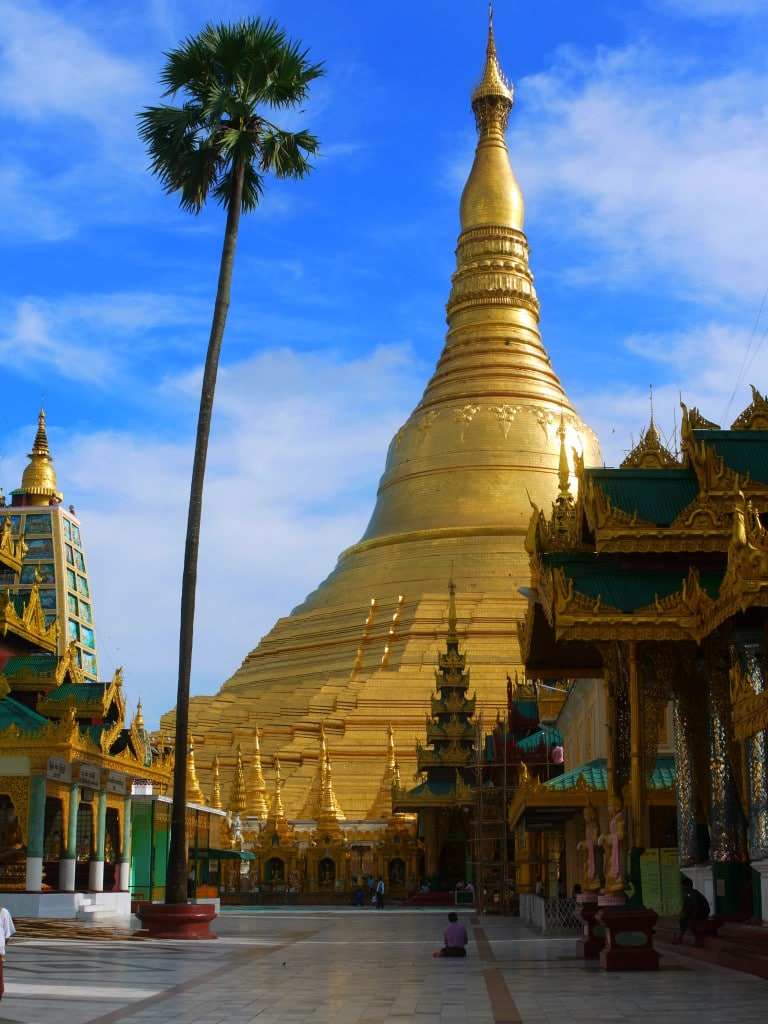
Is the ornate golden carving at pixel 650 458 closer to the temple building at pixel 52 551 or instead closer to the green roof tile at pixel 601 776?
the green roof tile at pixel 601 776

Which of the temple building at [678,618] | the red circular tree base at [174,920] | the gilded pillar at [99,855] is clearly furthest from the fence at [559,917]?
the gilded pillar at [99,855]

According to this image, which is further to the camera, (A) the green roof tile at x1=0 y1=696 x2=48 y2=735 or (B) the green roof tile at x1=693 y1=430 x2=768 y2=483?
(A) the green roof tile at x1=0 y1=696 x2=48 y2=735

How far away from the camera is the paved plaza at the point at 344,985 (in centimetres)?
944

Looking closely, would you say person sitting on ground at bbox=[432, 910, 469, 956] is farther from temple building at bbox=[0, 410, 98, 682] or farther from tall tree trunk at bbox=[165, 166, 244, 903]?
temple building at bbox=[0, 410, 98, 682]

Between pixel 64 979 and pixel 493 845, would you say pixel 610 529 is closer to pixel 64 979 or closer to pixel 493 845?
pixel 64 979

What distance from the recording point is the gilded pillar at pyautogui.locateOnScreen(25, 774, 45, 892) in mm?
21375

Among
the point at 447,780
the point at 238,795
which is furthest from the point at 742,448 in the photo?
the point at 238,795

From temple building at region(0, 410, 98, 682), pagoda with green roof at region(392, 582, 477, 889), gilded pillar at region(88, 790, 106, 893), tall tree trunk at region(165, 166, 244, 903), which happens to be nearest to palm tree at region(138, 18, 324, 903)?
tall tree trunk at region(165, 166, 244, 903)

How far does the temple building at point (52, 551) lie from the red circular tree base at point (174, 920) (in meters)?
41.1

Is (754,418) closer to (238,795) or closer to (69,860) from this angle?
(69,860)

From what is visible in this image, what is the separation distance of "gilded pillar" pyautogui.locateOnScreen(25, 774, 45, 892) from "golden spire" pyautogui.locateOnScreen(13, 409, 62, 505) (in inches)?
1531

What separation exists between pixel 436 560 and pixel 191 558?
113 ft

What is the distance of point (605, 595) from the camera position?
51.1ft

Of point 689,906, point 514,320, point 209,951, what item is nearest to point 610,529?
point 689,906
